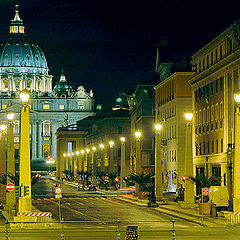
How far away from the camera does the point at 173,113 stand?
102 meters

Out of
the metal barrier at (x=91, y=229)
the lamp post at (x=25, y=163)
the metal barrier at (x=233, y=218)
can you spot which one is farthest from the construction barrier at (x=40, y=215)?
the metal barrier at (x=233, y=218)

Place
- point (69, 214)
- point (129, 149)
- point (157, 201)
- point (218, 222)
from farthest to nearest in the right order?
1. point (129, 149)
2. point (157, 201)
3. point (69, 214)
4. point (218, 222)

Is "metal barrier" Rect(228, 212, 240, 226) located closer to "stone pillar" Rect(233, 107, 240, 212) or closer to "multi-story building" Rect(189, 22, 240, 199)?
"stone pillar" Rect(233, 107, 240, 212)

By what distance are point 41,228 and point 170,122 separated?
6304 centimetres

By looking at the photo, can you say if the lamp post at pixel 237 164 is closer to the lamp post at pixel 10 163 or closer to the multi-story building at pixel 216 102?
the lamp post at pixel 10 163

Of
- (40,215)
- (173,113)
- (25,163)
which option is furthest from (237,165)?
(173,113)

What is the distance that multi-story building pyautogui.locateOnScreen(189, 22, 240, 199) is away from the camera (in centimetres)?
6788

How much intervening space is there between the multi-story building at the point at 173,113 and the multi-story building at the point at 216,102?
908 centimetres

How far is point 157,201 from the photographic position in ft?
225

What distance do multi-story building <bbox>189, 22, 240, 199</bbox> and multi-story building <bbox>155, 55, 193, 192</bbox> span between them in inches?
358

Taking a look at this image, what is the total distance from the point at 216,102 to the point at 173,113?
2652cm

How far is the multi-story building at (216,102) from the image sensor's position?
67.9 meters

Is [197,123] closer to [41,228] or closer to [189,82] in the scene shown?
[189,82]

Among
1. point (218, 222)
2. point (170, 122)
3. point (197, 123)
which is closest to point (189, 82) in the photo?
point (197, 123)
